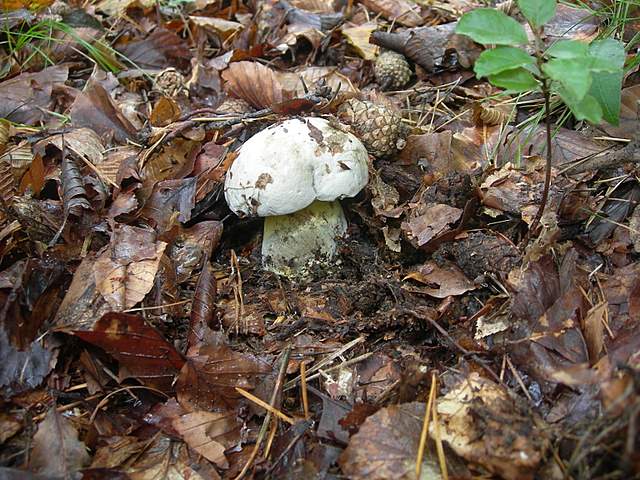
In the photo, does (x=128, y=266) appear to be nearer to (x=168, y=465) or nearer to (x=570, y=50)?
(x=168, y=465)

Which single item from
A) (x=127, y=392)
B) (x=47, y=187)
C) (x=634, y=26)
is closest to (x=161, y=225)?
(x=47, y=187)

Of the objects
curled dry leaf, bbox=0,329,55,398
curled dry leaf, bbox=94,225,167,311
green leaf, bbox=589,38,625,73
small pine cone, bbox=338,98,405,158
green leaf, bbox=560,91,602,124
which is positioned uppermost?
green leaf, bbox=589,38,625,73

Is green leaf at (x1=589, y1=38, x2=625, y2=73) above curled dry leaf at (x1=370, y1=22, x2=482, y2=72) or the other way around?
above

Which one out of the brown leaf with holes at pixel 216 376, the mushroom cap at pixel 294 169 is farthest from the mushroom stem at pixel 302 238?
the brown leaf with holes at pixel 216 376

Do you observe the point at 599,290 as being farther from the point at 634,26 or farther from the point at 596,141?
the point at 634,26

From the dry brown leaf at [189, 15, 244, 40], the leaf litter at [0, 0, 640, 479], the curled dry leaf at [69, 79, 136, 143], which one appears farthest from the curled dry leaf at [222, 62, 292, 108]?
the dry brown leaf at [189, 15, 244, 40]

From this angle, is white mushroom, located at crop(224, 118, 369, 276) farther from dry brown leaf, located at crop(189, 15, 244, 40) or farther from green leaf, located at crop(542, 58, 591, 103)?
dry brown leaf, located at crop(189, 15, 244, 40)
